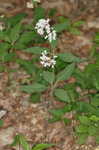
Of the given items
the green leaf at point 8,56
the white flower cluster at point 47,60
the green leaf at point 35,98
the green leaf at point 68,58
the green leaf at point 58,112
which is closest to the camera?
the white flower cluster at point 47,60

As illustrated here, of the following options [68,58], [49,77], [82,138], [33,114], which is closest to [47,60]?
[49,77]

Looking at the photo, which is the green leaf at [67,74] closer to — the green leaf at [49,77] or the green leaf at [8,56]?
the green leaf at [49,77]

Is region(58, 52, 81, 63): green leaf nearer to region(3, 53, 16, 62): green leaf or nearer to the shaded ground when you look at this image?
the shaded ground

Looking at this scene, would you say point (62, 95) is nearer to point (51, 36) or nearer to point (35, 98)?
point (35, 98)

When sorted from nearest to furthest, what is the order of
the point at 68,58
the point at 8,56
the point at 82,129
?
the point at 82,129
the point at 68,58
the point at 8,56

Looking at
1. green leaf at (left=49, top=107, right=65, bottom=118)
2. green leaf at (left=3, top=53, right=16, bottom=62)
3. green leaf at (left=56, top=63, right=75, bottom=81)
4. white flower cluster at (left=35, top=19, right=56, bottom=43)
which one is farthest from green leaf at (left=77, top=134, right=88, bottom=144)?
green leaf at (left=3, top=53, right=16, bottom=62)

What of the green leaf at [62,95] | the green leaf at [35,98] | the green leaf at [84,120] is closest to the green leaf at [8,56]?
the green leaf at [35,98]

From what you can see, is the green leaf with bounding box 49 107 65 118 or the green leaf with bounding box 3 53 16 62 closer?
the green leaf with bounding box 49 107 65 118

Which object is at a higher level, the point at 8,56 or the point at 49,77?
the point at 8,56

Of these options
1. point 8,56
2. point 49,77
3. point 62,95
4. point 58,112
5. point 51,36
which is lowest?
point 58,112

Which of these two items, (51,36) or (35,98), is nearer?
(51,36)

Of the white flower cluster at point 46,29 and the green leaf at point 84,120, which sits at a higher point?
the white flower cluster at point 46,29
